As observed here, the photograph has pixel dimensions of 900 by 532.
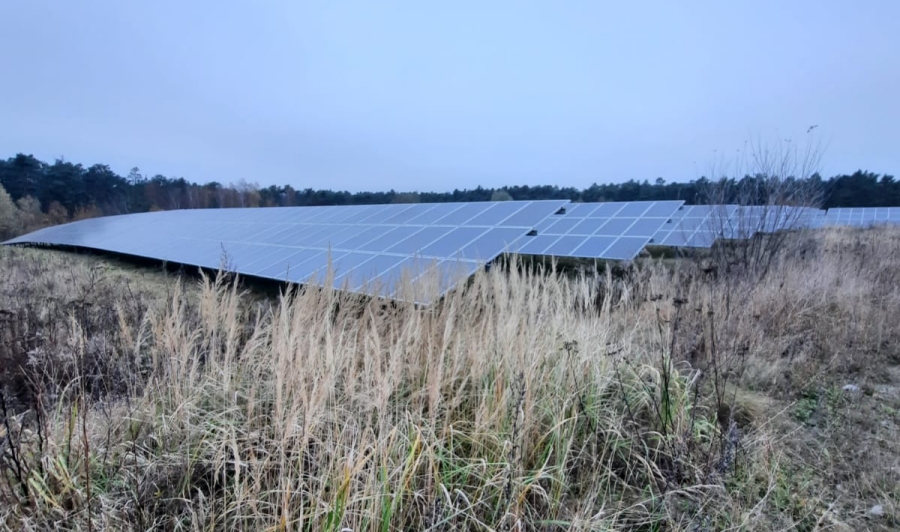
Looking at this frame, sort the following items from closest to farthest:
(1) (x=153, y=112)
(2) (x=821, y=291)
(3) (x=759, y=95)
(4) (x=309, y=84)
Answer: (2) (x=821, y=291) → (3) (x=759, y=95) → (4) (x=309, y=84) → (1) (x=153, y=112)

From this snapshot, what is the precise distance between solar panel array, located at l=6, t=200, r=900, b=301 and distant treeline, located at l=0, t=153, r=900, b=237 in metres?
15.0

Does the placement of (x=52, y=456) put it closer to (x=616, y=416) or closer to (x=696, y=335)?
(x=616, y=416)

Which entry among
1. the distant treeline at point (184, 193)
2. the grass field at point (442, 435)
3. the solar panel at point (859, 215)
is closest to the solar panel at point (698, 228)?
the grass field at point (442, 435)

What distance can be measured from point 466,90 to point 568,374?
21.5m

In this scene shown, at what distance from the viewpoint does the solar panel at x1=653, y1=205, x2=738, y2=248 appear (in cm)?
646

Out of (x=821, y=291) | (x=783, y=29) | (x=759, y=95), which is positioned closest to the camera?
(x=821, y=291)

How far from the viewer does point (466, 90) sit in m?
21.0

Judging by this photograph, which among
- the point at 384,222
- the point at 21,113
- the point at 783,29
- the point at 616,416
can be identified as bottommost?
the point at 616,416

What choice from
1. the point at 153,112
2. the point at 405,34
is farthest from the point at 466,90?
the point at 153,112

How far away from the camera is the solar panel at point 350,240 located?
6.25 meters

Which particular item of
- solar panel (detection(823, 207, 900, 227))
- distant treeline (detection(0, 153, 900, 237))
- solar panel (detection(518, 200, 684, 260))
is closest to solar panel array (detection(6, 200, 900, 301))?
solar panel (detection(518, 200, 684, 260))

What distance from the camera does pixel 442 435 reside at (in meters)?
1.55

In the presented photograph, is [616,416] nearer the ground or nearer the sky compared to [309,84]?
nearer the ground

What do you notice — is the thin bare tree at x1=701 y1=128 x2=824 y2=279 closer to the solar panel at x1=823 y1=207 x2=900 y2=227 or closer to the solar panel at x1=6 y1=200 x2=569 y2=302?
the solar panel at x1=6 y1=200 x2=569 y2=302
